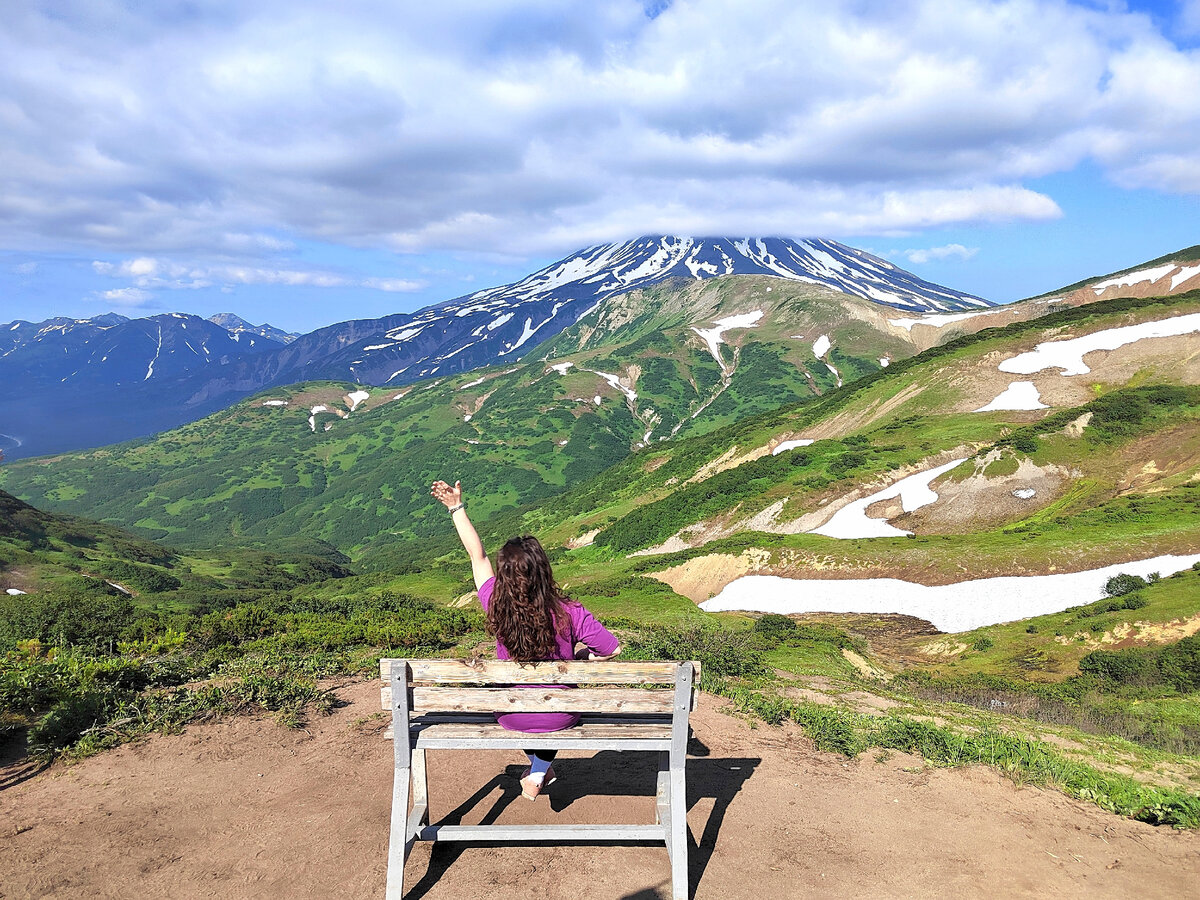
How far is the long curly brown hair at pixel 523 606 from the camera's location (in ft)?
18.3

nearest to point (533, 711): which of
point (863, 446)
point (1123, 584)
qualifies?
point (1123, 584)

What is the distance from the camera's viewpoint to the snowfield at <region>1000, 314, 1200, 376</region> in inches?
1945

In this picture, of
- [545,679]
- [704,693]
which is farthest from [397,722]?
[704,693]

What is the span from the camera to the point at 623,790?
728 centimetres

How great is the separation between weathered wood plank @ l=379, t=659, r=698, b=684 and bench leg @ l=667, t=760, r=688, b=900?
3.20ft

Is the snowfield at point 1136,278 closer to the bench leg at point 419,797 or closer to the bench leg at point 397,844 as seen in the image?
the bench leg at point 419,797

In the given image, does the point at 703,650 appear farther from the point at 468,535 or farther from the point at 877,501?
the point at 877,501

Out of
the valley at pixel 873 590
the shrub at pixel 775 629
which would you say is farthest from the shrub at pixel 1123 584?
the shrub at pixel 775 629

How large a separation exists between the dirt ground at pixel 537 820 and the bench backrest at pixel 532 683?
5.32ft

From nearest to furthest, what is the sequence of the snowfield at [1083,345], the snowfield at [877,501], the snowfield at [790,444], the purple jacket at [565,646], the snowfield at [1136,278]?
the purple jacket at [565,646]
the snowfield at [877,501]
the snowfield at [1083,345]
the snowfield at [790,444]
the snowfield at [1136,278]

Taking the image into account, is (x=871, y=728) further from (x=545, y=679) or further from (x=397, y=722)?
(x=397, y=722)

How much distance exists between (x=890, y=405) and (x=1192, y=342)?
2082 cm

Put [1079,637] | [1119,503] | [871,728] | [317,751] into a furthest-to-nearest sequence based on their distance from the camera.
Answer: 1. [1119,503]
2. [1079,637]
3. [871,728]
4. [317,751]

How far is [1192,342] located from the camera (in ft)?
157
